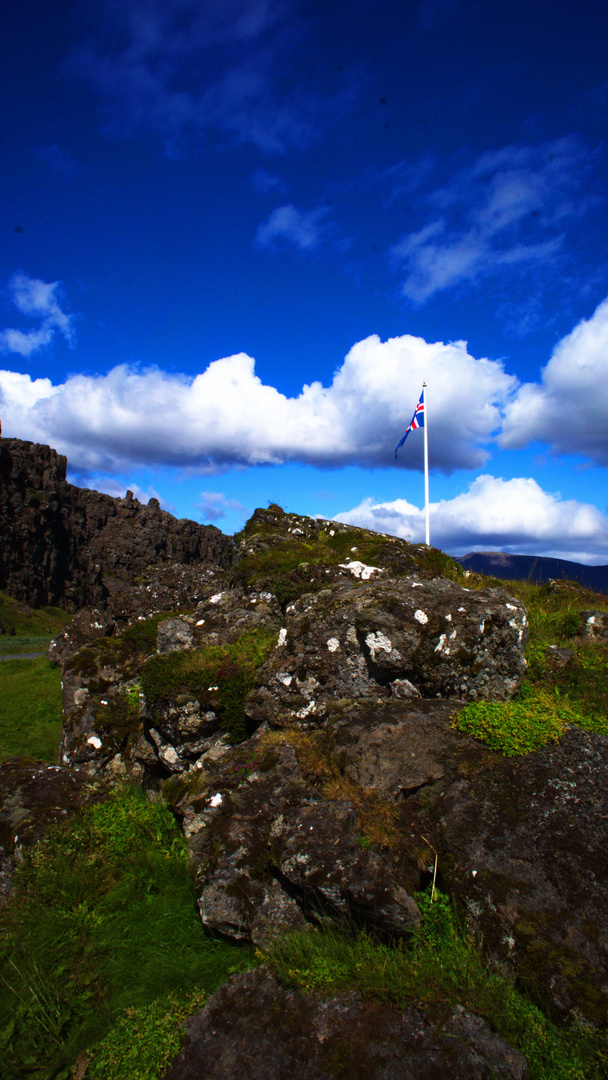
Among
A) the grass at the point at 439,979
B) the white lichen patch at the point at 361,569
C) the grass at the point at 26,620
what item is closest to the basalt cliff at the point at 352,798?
the grass at the point at 439,979

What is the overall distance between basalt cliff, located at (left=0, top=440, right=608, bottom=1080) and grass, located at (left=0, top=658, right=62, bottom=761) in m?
2.83

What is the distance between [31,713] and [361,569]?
1260cm

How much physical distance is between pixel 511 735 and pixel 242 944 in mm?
3801

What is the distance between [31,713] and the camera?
55.5 feet

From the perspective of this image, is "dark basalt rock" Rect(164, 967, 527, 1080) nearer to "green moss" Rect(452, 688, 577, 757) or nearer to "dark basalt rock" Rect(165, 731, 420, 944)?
"dark basalt rock" Rect(165, 731, 420, 944)

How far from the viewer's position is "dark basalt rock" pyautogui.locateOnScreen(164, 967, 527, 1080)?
12.2 feet

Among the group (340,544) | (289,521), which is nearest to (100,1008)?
(340,544)

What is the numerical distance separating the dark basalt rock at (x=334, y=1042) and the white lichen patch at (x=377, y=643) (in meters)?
4.26

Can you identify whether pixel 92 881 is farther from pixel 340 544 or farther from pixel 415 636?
pixel 340 544

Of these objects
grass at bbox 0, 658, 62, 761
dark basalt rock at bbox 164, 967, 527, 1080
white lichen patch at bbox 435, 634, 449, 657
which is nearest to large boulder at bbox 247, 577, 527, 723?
white lichen patch at bbox 435, 634, 449, 657

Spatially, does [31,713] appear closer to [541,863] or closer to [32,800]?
[32,800]

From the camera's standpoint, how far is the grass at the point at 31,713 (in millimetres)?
13047

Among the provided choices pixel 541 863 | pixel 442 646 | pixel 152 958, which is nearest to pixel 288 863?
pixel 152 958

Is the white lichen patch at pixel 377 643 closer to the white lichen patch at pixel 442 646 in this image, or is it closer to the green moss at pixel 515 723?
the white lichen patch at pixel 442 646
